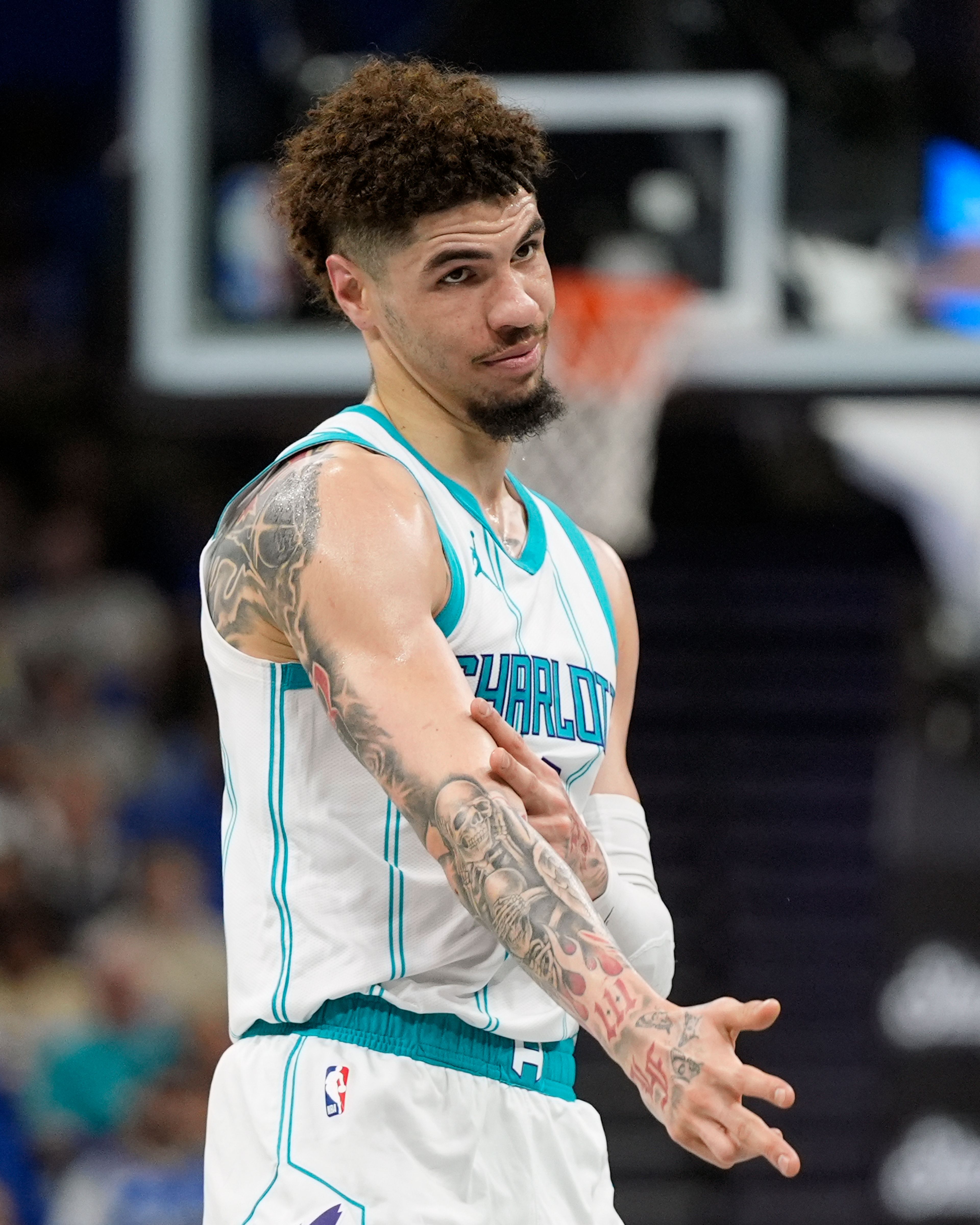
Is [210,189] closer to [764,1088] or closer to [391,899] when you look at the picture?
[391,899]

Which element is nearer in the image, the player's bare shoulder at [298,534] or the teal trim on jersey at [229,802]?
the player's bare shoulder at [298,534]

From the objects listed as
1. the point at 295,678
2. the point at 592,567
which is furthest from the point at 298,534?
the point at 592,567

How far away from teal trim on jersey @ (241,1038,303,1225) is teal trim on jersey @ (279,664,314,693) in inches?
20.5

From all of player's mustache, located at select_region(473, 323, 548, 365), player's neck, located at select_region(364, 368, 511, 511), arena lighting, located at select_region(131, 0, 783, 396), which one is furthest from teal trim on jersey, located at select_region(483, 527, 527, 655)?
arena lighting, located at select_region(131, 0, 783, 396)

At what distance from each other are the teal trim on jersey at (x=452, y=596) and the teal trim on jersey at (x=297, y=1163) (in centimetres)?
64

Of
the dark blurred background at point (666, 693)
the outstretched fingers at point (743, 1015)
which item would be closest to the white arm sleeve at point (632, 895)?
the outstretched fingers at point (743, 1015)

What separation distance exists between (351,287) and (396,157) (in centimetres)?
24

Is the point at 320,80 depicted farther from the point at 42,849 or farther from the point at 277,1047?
the point at 277,1047

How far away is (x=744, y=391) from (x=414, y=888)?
572 cm

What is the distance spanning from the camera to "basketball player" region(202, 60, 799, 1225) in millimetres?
2562

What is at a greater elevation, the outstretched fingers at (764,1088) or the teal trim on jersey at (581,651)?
the teal trim on jersey at (581,651)

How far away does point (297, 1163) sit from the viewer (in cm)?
272

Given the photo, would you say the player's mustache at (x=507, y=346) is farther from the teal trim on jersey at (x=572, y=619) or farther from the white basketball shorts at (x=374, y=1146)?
the white basketball shorts at (x=374, y=1146)

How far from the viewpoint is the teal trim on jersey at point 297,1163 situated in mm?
2688
